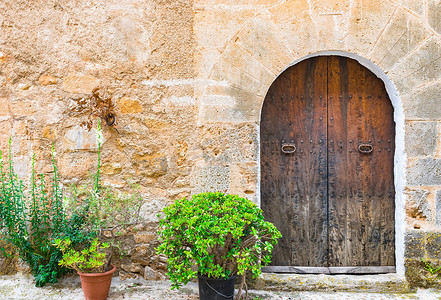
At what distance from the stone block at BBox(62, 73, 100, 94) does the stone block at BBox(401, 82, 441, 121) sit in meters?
2.53

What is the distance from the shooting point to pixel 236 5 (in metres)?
2.78

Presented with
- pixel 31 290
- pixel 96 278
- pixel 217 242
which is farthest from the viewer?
pixel 31 290

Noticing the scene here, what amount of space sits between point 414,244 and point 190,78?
7.36 ft

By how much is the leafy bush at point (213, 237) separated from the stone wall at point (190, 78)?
0.44 meters

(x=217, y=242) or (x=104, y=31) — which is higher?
(x=104, y=31)

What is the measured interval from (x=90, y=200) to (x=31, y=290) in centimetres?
83

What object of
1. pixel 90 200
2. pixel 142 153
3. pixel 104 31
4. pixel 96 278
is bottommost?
pixel 96 278

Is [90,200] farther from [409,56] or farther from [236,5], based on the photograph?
[409,56]

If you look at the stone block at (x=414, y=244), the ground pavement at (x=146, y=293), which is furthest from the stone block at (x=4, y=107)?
the stone block at (x=414, y=244)

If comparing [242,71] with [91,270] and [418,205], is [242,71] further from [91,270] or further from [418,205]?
[91,270]

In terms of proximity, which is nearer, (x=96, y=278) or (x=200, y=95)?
(x=96, y=278)

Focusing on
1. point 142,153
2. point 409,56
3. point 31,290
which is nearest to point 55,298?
point 31,290

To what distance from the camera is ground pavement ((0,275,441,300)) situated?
2623 mm

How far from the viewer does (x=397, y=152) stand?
2.84 metres
